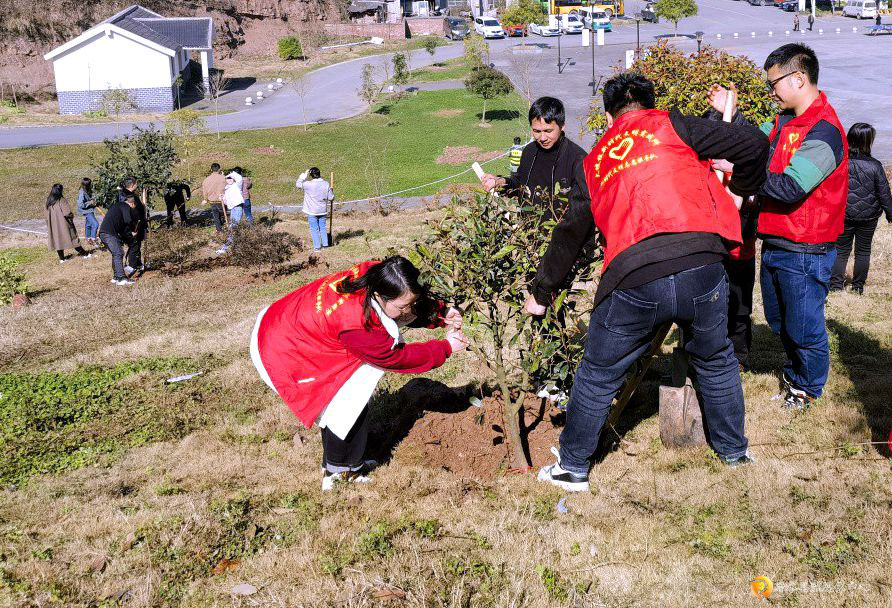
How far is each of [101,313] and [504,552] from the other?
8.45 m

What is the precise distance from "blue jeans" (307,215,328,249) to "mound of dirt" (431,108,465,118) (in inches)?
937

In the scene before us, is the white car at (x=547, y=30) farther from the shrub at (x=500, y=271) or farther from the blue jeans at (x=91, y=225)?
the shrub at (x=500, y=271)

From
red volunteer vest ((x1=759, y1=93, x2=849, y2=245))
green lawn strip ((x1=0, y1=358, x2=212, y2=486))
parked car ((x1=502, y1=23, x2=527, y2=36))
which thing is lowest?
green lawn strip ((x1=0, y1=358, x2=212, y2=486))

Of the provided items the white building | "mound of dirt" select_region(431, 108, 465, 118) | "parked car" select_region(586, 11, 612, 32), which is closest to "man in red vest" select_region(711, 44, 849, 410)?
"mound of dirt" select_region(431, 108, 465, 118)

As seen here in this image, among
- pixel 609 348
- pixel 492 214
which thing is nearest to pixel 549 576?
pixel 609 348

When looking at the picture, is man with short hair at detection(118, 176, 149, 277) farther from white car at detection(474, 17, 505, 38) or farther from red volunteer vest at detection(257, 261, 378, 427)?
white car at detection(474, 17, 505, 38)

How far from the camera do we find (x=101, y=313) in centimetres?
1045

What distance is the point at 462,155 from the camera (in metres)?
28.3

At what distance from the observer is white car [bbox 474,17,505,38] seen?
59.9 meters

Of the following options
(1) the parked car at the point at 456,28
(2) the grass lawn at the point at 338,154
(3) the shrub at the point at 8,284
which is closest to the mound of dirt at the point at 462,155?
(2) the grass lawn at the point at 338,154

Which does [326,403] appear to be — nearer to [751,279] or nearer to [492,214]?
[492,214]

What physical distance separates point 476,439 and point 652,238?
2.04 m

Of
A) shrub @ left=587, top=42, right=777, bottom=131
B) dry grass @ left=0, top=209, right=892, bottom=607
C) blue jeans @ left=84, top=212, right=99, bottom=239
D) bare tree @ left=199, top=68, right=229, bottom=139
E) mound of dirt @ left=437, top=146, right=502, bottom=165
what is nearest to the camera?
dry grass @ left=0, top=209, right=892, bottom=607

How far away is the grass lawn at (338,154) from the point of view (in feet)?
79.9
